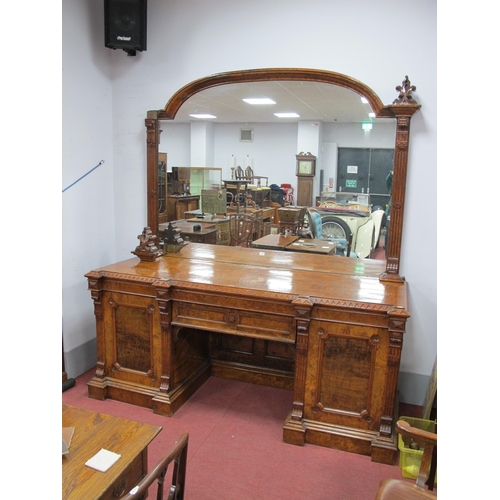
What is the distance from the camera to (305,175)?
122 inches

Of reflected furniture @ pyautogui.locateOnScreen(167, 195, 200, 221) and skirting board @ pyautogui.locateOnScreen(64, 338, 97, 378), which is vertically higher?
reflected furniture @ pyautogui.locateOnScreen(167, 195, 200, 221)

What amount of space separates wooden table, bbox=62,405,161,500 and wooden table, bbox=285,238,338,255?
71.4 inches

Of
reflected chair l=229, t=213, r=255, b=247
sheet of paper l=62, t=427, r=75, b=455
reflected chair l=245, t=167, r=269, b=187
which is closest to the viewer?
sheet of paper l=62, t=427, r=75, b=455

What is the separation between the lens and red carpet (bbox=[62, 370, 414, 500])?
2174 mm

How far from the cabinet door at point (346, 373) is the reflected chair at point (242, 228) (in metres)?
1.08

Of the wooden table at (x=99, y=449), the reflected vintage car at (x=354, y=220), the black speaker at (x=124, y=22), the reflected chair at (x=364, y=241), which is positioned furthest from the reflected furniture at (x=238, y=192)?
the wooden table at (x=99, y=449)

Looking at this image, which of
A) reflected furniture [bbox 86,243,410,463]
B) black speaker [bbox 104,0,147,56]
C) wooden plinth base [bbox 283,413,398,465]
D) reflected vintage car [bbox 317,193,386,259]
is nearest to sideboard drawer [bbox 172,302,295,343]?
reflected furniture [bbox 86,243,410,463]

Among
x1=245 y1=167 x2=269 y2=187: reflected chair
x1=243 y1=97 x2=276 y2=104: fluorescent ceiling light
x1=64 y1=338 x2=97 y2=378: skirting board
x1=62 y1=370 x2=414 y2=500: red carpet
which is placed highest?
x1=243 y1=97 x2=276 y2=104: fluorescent ceiling light

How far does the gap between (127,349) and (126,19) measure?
2277 mm

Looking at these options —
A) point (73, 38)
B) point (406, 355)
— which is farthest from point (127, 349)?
point (73, 38)

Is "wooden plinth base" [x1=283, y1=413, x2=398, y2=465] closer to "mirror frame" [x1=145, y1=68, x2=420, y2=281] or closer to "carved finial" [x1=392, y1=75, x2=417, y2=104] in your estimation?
"mirror frame" [x1=145, y1=68, x2=420, y2=281]

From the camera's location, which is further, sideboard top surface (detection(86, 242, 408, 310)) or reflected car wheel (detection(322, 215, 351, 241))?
reflected car wheel (detection(322, 215, 351, 241))

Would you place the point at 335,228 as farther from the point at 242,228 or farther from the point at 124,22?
the point at 124,22

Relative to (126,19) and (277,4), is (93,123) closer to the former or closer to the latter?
(126,19)
